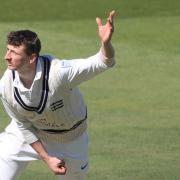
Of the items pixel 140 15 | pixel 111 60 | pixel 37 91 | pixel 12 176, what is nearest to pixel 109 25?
pixel 111 60

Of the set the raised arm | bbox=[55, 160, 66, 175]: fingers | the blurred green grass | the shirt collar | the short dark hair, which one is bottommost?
the blurred green grass

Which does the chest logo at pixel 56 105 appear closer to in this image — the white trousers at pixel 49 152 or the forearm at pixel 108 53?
the white trousers at pixel 49 152

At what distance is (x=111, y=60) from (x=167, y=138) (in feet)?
14.2

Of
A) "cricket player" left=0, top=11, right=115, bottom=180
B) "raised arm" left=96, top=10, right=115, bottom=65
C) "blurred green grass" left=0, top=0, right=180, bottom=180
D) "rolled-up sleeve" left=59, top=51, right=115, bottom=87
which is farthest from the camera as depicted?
"blurred green grass" left=0, top=0, right=180, bottom=180

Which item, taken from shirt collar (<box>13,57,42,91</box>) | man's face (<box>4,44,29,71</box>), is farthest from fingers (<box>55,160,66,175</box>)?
man's face (<box>4,44,29,71</box>)

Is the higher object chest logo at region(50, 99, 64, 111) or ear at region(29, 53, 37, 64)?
ear at region(29, 53, 37, 64)

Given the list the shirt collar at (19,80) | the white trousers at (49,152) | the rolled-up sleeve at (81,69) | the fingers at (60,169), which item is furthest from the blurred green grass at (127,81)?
the rolled-up sleeve at (81,69)

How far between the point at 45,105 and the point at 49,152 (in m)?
0.66

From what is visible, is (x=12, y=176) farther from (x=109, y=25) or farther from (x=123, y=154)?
(x=123, y=154)

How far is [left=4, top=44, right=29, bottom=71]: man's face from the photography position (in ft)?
21.9

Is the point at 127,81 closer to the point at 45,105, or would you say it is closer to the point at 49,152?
the point at 49,152

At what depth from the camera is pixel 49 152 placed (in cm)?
740

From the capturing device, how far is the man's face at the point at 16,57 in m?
6.66

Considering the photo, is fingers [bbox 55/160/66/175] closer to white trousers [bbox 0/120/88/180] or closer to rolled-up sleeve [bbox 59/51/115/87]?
white trousers [bbox 0/120/88/180]
